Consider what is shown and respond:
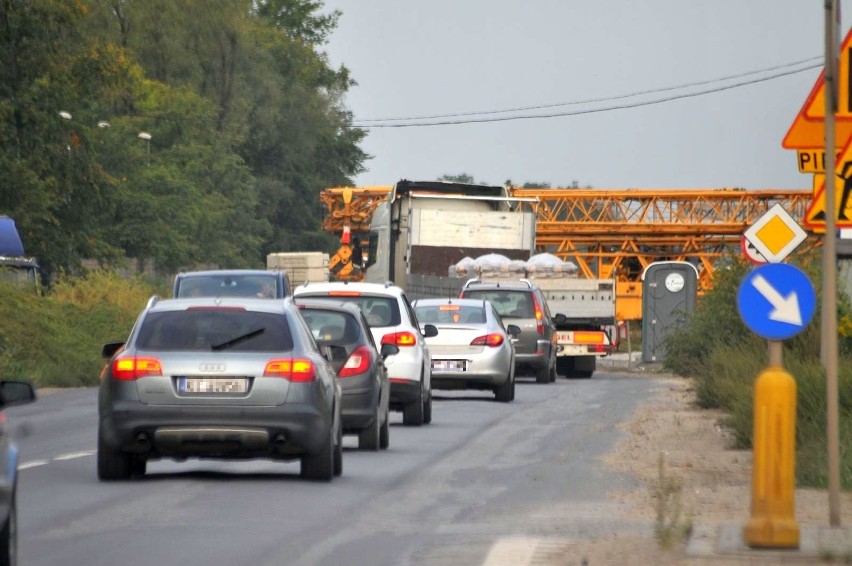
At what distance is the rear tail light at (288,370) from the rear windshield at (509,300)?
21261 mm

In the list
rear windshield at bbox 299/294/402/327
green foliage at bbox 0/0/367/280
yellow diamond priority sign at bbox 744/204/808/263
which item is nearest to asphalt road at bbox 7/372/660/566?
rear windshield at bbox 299/294/402/327

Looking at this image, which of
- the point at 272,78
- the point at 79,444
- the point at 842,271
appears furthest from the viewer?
the point at 272,78

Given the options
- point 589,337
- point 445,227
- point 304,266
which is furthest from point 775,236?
point 304,266

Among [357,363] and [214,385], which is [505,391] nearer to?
[357,363]

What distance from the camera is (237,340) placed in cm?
1423

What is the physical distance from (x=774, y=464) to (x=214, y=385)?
5312 millimetres

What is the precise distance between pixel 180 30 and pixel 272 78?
1472 cm

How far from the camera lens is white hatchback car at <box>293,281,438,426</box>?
70.4ft

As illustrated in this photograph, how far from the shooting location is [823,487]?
14.0m

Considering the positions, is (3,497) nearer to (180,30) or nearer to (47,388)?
(47,388)

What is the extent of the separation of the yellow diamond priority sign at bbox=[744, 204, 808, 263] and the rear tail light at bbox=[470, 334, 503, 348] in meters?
7.69

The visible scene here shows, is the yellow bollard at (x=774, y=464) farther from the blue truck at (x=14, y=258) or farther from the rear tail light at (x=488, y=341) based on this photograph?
the blue truck at (x=14, y=258)

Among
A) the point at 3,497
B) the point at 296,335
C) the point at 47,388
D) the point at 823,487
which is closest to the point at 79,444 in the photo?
the point at 296,335

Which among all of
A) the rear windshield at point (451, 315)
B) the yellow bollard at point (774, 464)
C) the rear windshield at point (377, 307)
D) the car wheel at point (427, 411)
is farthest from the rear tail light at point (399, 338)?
the yellow bollard at point (774, 464)
